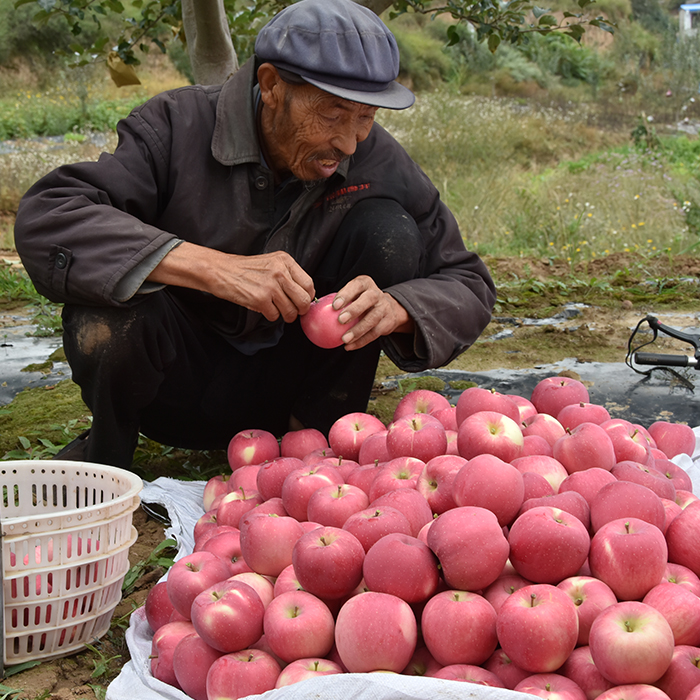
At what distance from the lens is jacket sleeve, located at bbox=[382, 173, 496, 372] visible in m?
2.19

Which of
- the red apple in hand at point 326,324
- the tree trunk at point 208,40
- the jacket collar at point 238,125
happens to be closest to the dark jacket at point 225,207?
the jacket collar at point 238,125

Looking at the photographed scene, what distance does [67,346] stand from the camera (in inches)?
84.1

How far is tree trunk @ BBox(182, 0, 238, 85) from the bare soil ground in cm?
168

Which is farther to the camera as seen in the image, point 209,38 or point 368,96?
point 209,38

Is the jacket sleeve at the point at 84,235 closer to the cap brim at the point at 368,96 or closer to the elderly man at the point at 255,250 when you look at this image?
the elderly man at the point at 255,250

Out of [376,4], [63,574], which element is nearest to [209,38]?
[376,4]

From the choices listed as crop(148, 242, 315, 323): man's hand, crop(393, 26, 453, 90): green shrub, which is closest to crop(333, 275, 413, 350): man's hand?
crop(148, 242, 315, 323): man's hand

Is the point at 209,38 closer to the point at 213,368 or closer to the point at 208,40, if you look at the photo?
the point at 208,40

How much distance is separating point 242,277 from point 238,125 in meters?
0.61

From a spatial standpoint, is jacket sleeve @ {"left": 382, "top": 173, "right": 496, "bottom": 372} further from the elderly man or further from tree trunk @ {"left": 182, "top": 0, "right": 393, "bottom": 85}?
tree trunk @ {"left": 182, "top": 0, "right": 393, "bottom": 85}

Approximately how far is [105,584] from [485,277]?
61.4 inches

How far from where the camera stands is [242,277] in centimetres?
197

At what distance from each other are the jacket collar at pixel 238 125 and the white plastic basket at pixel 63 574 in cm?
105

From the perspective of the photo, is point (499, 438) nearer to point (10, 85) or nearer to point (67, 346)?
point (67, 346)
